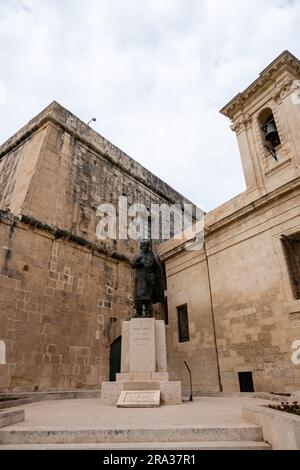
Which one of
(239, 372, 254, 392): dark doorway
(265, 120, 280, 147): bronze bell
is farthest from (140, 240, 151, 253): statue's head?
(265, 120, 280, 147): bronze bell

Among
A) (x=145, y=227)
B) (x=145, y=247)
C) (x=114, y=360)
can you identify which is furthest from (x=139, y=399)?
(x=145, y=227)

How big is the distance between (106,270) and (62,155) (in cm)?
574

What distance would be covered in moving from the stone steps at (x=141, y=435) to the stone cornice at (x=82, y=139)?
1339 cm

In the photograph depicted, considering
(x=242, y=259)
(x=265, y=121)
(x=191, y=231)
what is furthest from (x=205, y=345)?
(x=265, y=121)

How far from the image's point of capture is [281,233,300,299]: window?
380 inches

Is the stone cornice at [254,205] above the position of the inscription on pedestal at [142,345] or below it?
above

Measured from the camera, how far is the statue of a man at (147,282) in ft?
27.8

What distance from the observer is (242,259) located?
1149cm

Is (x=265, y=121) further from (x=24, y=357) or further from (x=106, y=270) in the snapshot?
(x=24, y=357)

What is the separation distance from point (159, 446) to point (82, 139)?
14.3 meters

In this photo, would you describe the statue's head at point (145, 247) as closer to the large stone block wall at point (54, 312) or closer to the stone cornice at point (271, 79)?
the large stone block wall at point (54, 312)

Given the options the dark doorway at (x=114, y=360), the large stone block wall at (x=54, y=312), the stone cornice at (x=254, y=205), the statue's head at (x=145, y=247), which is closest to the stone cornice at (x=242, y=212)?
the stone cornice at (x=254, y=205)

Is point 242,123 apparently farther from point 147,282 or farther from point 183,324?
point 183,324
